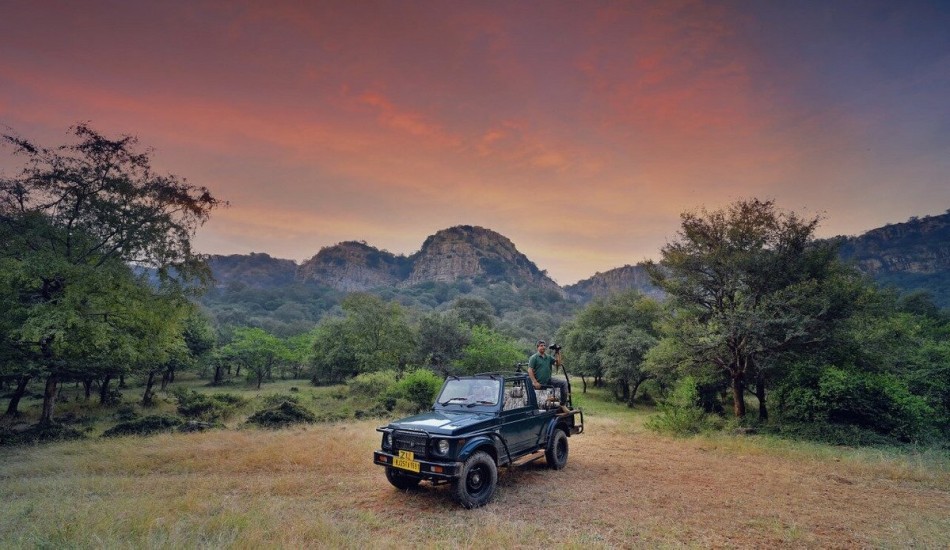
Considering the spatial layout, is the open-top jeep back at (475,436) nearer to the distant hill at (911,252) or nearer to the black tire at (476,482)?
the black tire at (476,482)

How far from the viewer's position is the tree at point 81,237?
1401 cm

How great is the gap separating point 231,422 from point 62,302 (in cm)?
751

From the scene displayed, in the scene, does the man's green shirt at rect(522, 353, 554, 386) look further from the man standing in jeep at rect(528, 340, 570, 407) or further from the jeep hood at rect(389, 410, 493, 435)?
the jeep hood at rect(389, 410, 493, 435)

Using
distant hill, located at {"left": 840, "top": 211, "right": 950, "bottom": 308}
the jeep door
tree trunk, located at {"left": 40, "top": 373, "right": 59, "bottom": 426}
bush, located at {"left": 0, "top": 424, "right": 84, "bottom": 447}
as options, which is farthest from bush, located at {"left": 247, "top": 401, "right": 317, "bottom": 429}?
distant hill, located at {"left": 840, "top": 211, "right": 950, "bottom": 308}

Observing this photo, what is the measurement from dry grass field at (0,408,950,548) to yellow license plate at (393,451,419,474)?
0.67 meters

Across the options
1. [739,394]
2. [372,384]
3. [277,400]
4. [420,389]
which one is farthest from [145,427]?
[739,394]

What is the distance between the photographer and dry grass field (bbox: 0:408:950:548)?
205 inches

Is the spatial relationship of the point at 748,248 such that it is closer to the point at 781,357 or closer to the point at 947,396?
the point at 781,357

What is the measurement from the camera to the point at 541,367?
10.0 meters

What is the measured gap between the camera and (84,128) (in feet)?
51.4

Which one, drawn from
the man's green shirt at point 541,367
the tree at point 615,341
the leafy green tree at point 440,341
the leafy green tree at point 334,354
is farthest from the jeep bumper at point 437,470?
the leafy green tree at point 334,354

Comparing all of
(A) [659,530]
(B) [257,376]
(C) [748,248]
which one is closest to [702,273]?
(C) [748,248]

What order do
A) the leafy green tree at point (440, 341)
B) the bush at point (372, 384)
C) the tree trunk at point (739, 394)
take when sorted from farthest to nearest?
the leafy green tree at point (440, 341) → the bush at point (372, 384) → the tree trunk at point (739, 394)

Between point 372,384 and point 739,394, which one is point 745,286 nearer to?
point 739,394
